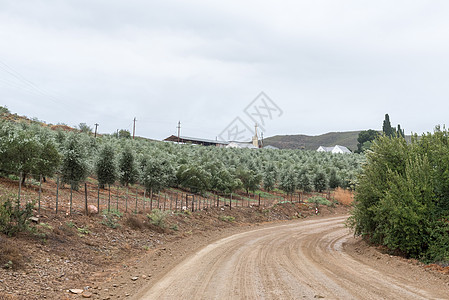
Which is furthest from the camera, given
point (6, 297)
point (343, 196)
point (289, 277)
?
point (343, 196)

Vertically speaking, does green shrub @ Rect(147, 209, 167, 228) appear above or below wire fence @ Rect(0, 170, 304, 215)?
below

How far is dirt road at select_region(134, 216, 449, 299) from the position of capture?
9758 millimetres

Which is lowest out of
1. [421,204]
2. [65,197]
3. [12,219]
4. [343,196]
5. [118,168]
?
[343,196]

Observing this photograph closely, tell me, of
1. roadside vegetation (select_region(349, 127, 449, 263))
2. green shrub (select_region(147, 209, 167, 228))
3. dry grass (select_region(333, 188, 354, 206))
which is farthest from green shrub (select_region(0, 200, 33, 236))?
dry grass (select_region(333, 188, 354, 206))

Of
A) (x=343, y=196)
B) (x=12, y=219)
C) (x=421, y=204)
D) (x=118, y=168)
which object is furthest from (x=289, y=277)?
(x=343, y=196)

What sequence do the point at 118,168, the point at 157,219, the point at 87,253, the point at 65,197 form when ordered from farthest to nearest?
the point at 118,168, the point at 65,197, the point at 157,219, the point at 87,253

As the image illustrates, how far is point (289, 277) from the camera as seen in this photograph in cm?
1177

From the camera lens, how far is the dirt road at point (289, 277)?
976 cm

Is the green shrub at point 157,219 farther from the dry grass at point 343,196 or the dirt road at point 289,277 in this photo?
the dry grass at point 343,196

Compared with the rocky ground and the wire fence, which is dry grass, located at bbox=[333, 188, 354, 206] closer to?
the wire fence

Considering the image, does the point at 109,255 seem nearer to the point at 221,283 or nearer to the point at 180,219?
the point at 221,283

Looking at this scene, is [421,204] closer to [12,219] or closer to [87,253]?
[87,253]

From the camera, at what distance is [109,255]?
14.3 m

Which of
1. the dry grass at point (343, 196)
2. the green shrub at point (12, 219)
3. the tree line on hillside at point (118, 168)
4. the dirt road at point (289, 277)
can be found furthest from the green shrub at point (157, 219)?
the dry grass at point (343, 196)
